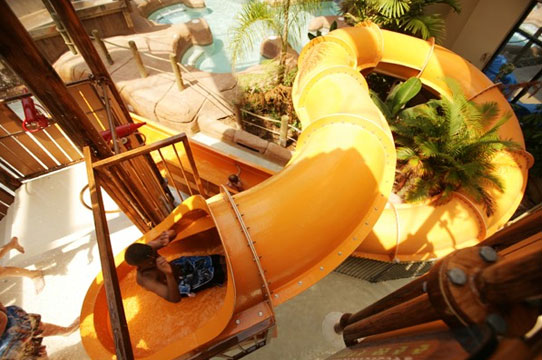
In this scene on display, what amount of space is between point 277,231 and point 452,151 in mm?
3352

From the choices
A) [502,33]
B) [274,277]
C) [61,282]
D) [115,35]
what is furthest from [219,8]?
[274,277]

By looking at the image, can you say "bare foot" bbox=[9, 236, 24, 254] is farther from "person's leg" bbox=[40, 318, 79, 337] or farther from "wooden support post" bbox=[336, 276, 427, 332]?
"wooden support post" bbox=[336, 276, 427, 332]

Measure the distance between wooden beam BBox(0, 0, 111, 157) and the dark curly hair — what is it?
993 mm

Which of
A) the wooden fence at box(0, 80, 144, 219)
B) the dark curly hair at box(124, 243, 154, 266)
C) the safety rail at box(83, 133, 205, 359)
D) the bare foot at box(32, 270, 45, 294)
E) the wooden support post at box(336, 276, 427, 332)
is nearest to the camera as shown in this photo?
the wooden support post at box(336, 276, 427, 332)

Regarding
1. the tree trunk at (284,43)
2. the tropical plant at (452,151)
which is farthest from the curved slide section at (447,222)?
the tree trunk at (284,43)

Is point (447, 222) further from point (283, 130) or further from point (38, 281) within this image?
point (38, 281)

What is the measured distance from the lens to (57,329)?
3.01 metres

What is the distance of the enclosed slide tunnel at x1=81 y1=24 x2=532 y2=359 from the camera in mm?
1779

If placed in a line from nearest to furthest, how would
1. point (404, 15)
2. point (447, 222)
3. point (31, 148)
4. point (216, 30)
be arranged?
point (447, 222)
point (31, 148)
point (404, 15)
point (216, 30)

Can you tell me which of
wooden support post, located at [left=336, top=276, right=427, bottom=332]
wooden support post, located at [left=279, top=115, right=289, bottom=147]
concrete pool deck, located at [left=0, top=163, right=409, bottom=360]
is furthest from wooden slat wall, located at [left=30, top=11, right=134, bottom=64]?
wooden support post, located at [left=336, top=276, right=427, bottom=332]

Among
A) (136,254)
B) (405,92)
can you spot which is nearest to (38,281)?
(136,254)

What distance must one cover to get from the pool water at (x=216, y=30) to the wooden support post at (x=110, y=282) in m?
8.77

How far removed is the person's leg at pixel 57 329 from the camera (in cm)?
288

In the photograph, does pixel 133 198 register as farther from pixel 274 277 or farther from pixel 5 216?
pixel 5 216
